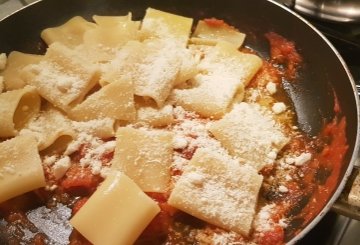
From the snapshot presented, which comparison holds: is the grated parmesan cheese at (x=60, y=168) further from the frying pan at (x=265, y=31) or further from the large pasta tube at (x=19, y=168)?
the frying pan at (x=265, y=31)

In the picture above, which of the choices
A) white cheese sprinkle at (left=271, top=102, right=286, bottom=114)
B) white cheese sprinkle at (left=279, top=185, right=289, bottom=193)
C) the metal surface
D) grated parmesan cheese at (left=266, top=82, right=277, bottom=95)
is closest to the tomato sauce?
white cheese sprinkle at (left=279, top=185, right=289, bottom=193)

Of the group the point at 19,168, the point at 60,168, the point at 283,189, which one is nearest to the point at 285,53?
the point at 283,189

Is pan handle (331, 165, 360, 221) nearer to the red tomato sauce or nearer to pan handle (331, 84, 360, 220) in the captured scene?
pan handle (331, 84, 360, 220)

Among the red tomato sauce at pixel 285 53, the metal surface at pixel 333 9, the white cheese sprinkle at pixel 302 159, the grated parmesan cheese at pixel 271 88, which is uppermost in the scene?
the metal surface at pixel 333 9

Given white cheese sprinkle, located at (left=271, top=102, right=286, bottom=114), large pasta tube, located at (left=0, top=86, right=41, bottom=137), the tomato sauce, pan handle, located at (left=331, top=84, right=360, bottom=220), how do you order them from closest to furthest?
1. pan handle, located at (left=331, top=84, right=360, bottom=220)
2. the tomato sauce
3. large pasta tube, located at (left=0, top=86, right=41, bottom=137)
4. white cheese sprinkle, located at (left=271, top=102, right=286, bottom=114)

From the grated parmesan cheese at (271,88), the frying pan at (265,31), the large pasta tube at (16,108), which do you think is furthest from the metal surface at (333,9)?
the large pasta tube at (16,108)

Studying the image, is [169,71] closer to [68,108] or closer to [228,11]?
[68,108]

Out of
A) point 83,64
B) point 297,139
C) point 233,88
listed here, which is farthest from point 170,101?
point 297,139
